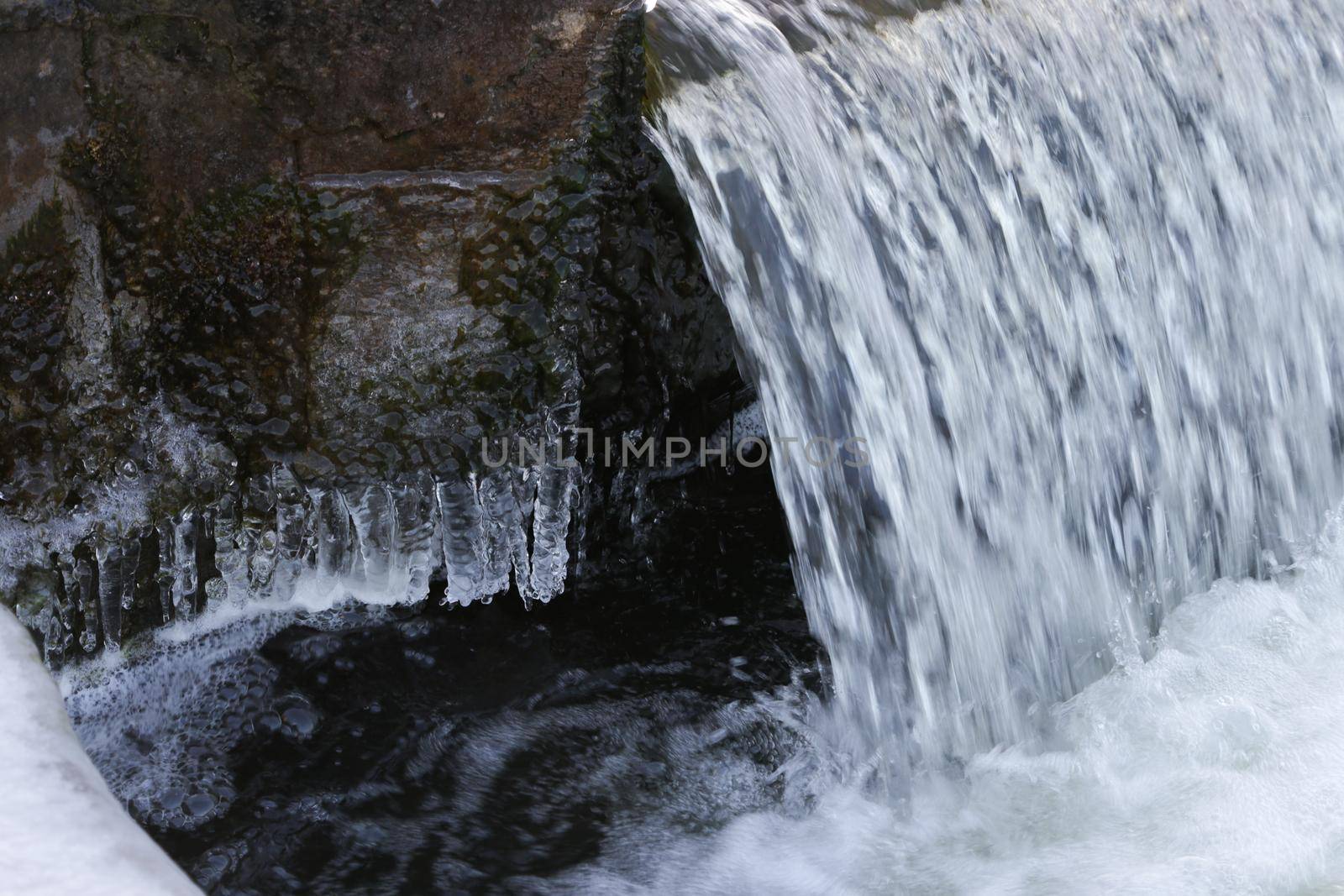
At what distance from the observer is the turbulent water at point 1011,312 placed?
2.73 metres

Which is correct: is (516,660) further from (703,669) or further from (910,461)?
(910,461)

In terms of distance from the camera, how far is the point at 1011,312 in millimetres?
3004

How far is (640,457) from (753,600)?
548 mm

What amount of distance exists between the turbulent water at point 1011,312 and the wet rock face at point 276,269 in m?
0.41

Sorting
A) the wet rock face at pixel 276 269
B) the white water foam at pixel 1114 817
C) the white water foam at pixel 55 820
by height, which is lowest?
the white water foam at pixel 1114 817

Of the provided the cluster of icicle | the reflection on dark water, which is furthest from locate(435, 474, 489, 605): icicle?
the reflection on dark water

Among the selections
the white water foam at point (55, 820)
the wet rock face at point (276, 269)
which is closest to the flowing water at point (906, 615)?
the wet rock face at point (276, 269)

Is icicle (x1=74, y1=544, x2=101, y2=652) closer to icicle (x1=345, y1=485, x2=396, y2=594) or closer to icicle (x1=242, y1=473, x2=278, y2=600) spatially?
icicle (x1=242, y1=473, x2=278, y2=600)

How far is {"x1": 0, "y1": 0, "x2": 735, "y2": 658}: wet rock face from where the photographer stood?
2.74 meters

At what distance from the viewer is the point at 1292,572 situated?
11.3ft

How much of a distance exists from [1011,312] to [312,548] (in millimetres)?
1928

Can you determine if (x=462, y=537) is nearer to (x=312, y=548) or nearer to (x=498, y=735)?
(x=312, y=548)

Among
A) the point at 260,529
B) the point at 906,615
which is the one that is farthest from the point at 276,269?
the point at 906,615

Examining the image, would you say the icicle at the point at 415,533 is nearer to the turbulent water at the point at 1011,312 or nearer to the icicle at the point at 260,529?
the icicle at the point at 260,529
